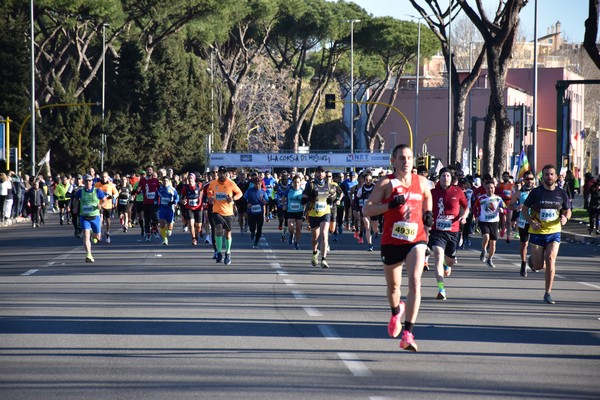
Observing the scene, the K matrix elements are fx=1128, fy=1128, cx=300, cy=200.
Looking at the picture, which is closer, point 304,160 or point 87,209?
point 87,209

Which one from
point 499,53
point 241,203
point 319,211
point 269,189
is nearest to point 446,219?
point 319,211

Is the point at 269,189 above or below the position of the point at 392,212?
below

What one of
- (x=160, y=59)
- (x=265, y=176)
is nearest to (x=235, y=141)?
(x=160, y=59)

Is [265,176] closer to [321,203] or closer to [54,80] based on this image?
[54,80]

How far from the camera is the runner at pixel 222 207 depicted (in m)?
20.5

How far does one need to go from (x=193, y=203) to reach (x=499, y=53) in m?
13.8

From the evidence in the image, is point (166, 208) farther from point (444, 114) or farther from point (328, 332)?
point (444, 114)

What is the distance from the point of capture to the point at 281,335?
1072 centimetres

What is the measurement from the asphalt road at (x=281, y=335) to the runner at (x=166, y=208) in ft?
21.5

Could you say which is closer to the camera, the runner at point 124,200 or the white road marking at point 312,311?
the white road marking at point 312,311

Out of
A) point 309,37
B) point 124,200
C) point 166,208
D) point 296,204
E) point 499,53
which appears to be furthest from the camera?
point 309,37

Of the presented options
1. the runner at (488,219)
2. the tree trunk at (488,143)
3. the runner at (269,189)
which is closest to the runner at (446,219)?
the runner at (488,219)

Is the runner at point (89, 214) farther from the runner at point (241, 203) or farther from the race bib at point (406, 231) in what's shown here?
the race bib at point (406, 231)

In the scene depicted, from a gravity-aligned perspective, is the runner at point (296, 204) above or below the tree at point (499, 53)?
below
